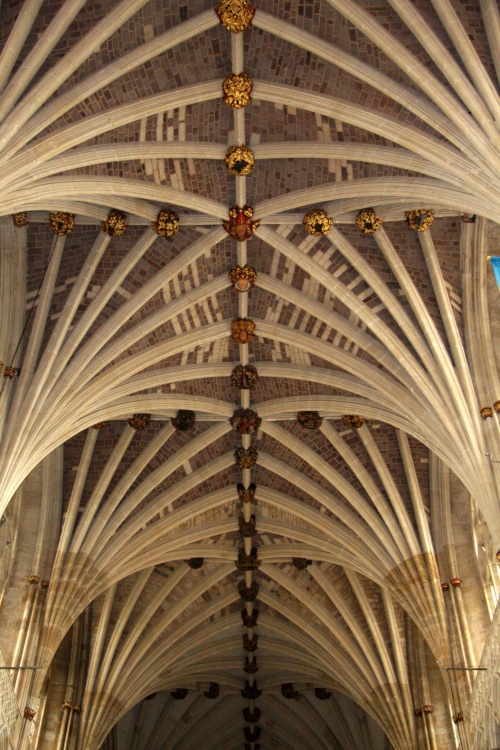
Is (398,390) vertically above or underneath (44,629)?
above

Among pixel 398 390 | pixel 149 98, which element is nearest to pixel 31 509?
pixel 398 390

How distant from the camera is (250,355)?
74.2ft

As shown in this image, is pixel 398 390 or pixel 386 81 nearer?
pixel 386 81

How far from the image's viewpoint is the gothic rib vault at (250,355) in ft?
53.8

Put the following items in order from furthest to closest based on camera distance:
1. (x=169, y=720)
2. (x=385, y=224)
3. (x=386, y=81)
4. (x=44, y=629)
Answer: (x=169, y=720)
(x=44, y=629)
(x=385, y=224)
(x=386, y=81)

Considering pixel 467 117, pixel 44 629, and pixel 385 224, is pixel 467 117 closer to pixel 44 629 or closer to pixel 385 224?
pixel 385 224

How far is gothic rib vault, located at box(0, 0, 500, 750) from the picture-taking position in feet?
53.8

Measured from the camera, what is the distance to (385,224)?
19828mm

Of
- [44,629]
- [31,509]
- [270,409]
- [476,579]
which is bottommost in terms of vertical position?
[44,629]

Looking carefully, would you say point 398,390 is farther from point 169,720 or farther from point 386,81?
point 169,720

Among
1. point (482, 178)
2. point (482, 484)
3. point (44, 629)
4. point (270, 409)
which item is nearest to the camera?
point (482, 178)

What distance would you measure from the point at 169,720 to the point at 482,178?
81.7 feet

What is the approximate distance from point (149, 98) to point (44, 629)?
12235 mm

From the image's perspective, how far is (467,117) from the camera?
15.6m
